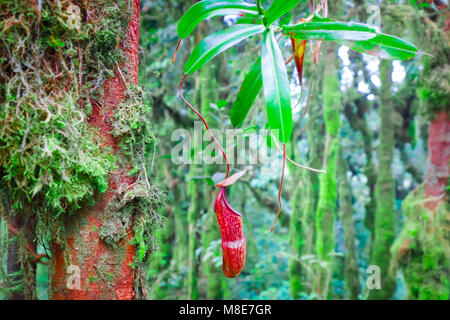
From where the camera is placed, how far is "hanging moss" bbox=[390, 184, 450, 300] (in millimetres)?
2035

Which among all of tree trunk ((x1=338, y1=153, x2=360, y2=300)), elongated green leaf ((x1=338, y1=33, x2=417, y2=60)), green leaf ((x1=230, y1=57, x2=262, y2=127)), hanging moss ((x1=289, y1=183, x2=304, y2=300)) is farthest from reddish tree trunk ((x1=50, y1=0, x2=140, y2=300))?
tree trunk ((x1=338, y1=153, x2=360, y2=300))

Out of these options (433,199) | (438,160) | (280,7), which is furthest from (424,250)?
(280,7)

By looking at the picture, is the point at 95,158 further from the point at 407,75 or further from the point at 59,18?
the point at 407,75

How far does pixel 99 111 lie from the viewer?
859 millimetres

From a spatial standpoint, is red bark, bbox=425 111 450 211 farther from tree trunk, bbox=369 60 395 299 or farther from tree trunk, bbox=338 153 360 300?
tree trunk, bbox=338 153 360 300

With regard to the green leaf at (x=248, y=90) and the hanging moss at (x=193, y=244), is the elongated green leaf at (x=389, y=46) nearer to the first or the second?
the green leaf at (x=248, y=90)

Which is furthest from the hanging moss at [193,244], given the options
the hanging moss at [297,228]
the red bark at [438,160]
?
the red bark at [438,160]

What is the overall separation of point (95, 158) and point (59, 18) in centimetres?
35

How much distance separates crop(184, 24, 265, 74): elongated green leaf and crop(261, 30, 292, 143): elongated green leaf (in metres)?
0.09

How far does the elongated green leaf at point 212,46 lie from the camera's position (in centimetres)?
83

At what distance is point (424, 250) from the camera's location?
212 cm

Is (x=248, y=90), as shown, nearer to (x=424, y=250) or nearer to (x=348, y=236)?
(x=424, y=250)

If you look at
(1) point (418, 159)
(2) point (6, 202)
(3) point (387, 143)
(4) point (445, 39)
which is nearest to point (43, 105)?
(2) point (6, 202)

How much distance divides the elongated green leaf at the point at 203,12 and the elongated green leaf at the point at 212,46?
5 centimetres
